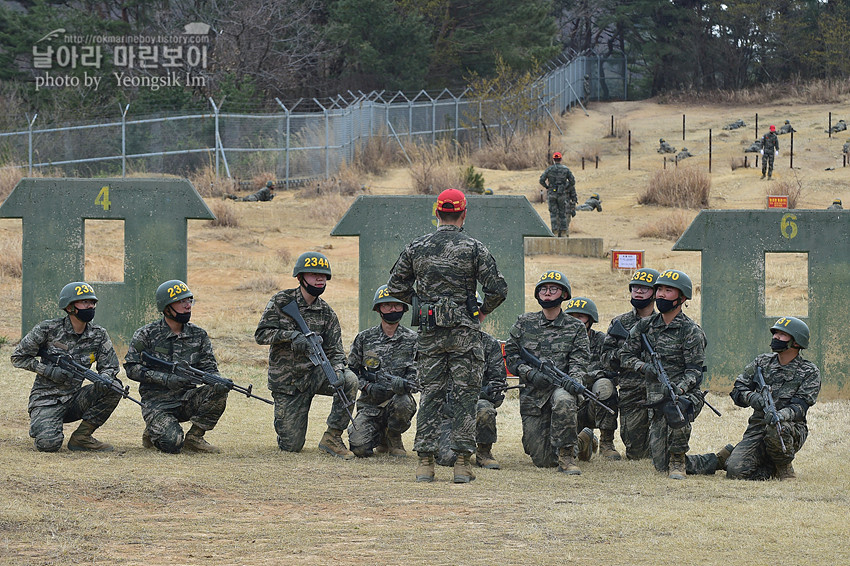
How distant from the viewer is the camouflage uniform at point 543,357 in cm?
909

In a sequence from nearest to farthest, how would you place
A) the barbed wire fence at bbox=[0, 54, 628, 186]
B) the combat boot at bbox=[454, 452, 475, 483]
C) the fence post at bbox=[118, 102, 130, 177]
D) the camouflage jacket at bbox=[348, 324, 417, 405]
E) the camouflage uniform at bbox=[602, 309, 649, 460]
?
the combat boot at bbox=[454, 452, 475, 483]
the camouflage jacket at bbox=[348, 324, 417, 405]
the camouflage uniform at bbox=[602, 309, 649, 460]
the fence post at bbox=[118, 102, 130, 177]
the barbed wire fence at bbox=[0, 54, 628, 186]

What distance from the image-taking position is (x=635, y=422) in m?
9.66

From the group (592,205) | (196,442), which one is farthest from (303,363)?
(592,205)

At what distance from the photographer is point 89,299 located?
9.16 m

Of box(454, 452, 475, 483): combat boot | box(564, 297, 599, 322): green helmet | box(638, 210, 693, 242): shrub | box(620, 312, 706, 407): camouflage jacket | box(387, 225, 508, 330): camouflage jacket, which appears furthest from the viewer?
box(638, 210, 693, 242): shrub

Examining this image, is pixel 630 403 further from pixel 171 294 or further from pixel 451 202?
pixel 171 294

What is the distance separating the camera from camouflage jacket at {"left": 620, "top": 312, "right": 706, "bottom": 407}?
29.2 ft

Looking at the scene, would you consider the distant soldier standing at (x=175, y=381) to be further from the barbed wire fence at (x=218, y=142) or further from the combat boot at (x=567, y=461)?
the barbed wire fence at (x=218, y=142)

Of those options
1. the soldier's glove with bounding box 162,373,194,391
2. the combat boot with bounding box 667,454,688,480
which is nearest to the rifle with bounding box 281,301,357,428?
the soldier's glove with bounding box 162,373,194,391

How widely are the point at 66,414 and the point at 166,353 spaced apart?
0.91m

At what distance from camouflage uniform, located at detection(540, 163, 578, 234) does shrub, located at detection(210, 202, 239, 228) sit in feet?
22.1

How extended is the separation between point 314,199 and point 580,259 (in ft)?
29.5

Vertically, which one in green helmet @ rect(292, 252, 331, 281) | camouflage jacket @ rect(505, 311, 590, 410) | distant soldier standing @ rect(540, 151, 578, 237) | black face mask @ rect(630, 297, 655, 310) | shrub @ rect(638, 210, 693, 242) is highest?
distant soldier standing @ rect(540, 151, 578, 237)

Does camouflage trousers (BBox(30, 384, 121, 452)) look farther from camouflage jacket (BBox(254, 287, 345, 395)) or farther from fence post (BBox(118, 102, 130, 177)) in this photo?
fence post (BBox(118, 102, 130, 177))
